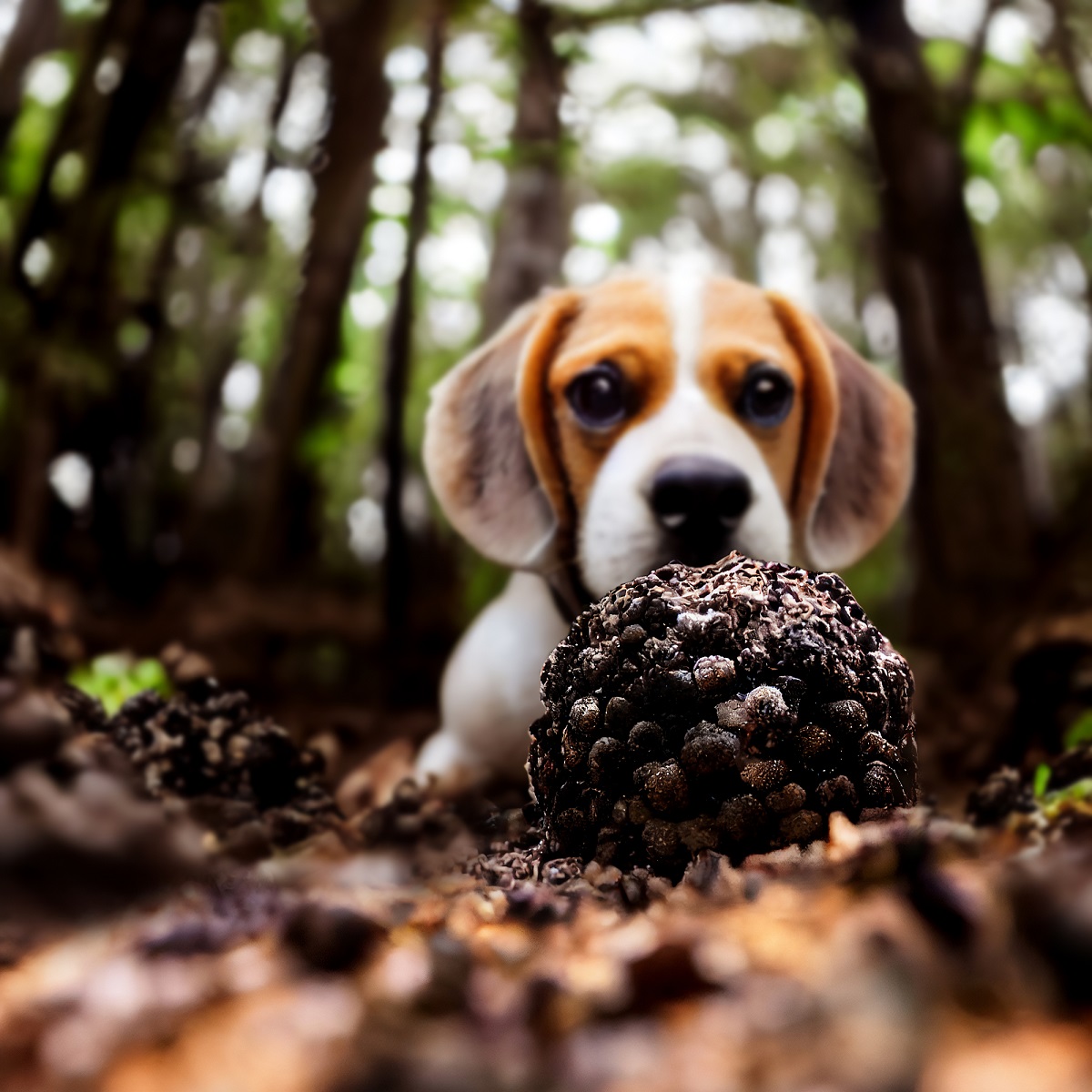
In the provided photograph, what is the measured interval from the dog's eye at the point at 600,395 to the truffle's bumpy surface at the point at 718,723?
0.49 m

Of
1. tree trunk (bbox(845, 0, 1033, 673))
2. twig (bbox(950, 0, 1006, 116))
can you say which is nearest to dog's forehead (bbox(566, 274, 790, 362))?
tree trunk (bbox(845, 0, 1033, 673))

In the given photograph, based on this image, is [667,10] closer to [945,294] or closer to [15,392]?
[945,294]

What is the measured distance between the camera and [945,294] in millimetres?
2037

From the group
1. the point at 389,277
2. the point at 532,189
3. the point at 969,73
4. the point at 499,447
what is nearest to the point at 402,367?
the point at 389,277

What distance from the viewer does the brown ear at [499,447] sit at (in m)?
1.47

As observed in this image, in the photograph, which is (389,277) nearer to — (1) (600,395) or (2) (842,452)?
(1) (600,395)

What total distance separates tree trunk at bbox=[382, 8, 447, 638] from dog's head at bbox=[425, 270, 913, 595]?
51 centimetres

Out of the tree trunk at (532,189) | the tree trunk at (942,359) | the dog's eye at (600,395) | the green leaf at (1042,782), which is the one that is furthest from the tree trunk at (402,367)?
the green leaf at (1042,782)

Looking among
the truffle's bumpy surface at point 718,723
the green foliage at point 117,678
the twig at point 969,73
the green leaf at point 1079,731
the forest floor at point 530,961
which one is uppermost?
the twig at point 969,73

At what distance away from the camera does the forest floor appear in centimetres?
45

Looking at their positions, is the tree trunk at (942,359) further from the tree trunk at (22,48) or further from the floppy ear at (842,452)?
the tree trunk at (22,48)

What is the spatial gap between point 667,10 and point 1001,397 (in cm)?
103

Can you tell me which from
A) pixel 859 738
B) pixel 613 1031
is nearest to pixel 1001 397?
pixel 859 738

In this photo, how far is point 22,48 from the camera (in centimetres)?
199
